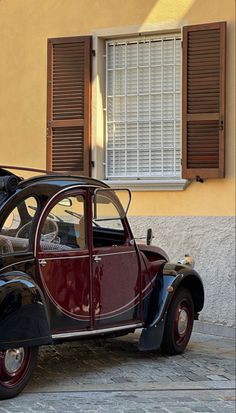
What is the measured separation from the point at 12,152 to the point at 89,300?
188 inches

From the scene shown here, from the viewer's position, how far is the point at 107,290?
7.11 metres

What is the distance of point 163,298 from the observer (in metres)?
7.77

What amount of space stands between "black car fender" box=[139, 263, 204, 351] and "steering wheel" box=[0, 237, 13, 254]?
200 cm

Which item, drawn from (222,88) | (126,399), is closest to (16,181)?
(126,399)

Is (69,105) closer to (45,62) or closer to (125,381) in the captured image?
(45,62)

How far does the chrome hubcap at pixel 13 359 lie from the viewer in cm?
609

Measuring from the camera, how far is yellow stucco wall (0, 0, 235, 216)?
995 cm

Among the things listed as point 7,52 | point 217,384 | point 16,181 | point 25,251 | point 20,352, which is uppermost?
point 7,52

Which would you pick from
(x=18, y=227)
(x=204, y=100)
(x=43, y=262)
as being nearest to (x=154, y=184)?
(x=204, y=100)

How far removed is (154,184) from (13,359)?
15.1 ft

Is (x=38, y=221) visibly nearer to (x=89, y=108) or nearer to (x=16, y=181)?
(x=16, y=181)

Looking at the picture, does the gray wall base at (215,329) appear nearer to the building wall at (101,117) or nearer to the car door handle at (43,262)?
the building wall at (101,117)

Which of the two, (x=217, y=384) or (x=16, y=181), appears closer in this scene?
(x=16, y=181)

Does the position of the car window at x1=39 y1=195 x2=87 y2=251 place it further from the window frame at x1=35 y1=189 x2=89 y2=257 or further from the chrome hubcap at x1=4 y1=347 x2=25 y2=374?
the chrome hubcap at x1=4 y1=347 x2=25 y2=374
